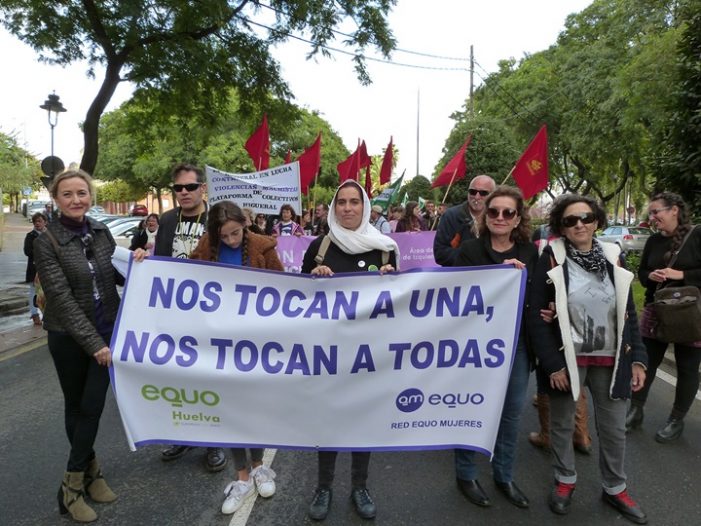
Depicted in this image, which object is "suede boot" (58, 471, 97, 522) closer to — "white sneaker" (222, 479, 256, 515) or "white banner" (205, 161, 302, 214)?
"white sneaker" (222, 479, 256, 515)

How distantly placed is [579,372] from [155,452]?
2.92 metres

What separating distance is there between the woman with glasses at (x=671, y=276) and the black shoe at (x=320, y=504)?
256 centimetres

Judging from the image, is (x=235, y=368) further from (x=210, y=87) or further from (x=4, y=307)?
(x=210, y=87)

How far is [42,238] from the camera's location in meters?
2.75

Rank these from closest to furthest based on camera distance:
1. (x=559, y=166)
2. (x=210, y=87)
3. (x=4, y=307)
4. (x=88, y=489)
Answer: (x=88, y=489) < (x=4, y=307) < (x=210, y=87) < (x=559, y=166)

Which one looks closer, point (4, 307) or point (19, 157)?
point (4, 307)

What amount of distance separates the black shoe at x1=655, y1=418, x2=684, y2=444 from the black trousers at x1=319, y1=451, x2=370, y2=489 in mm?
2412

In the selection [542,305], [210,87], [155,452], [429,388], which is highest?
[210,87]

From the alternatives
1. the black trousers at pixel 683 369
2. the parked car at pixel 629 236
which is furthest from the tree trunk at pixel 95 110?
the parked car at pixel 629 236

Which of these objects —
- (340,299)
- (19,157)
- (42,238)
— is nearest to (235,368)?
(340,299)

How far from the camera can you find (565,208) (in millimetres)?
2914

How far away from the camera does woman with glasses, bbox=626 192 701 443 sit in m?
3.71

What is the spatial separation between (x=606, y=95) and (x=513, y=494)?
21.4 meters

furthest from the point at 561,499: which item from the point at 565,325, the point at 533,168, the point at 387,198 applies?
the point at 387,198
